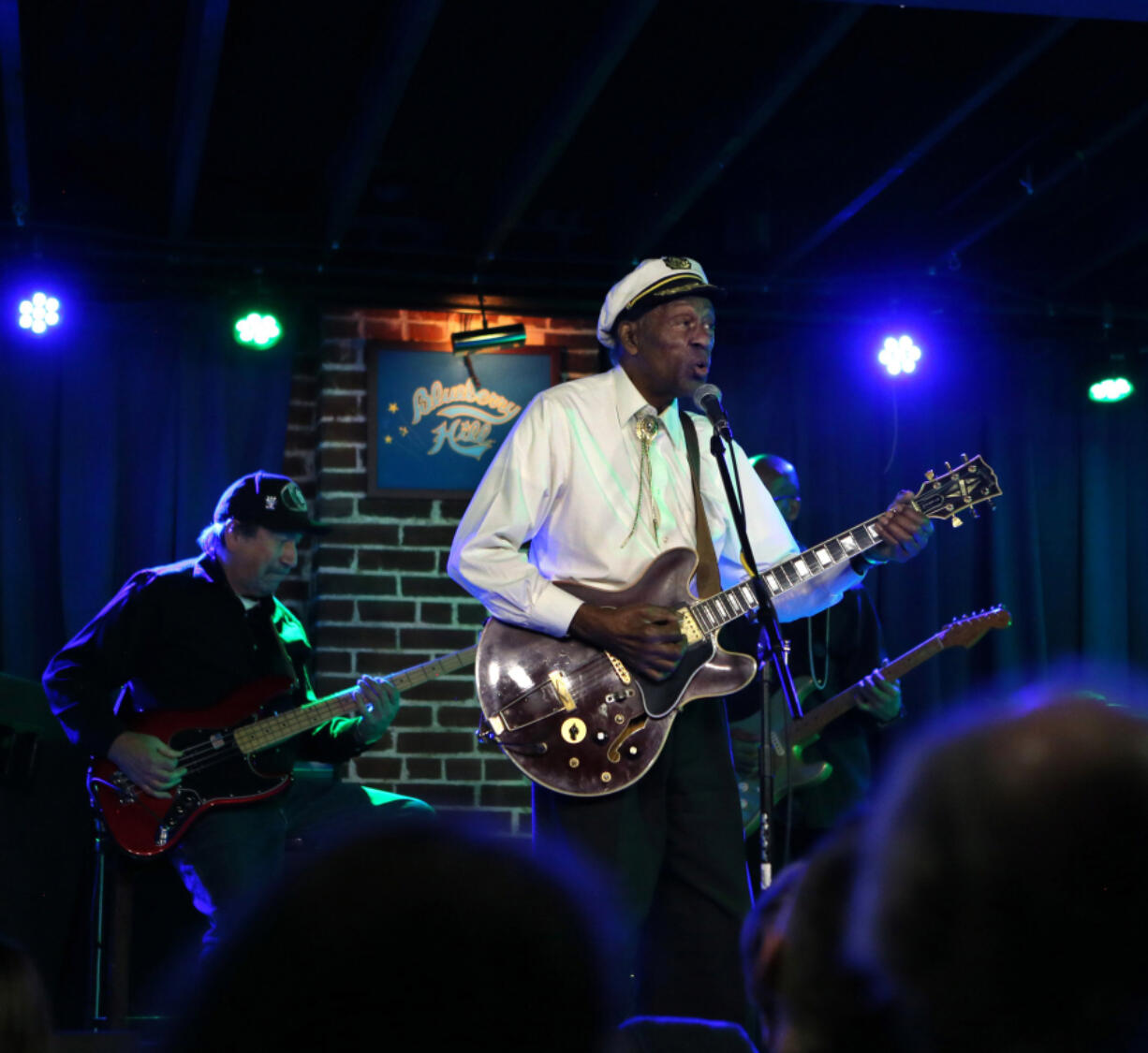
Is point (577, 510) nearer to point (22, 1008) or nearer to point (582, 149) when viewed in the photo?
point (582, 149)

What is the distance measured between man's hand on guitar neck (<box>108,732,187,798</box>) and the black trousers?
160 cm

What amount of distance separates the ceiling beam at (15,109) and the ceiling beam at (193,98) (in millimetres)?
499

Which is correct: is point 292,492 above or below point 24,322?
below

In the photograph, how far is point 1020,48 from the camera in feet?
13.6

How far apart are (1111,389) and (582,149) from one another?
3049mm

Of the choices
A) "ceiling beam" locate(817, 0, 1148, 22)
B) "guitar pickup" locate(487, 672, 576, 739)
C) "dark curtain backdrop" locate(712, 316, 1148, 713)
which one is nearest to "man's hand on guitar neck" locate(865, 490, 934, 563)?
"guitar pickup" locate(487, 672, 576, 739)

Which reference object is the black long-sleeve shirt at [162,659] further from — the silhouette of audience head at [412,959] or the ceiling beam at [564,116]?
the silhouette of audience head at [412,959]

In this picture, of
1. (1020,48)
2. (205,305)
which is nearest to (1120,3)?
(1020,48)

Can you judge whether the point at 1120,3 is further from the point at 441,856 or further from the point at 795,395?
the point at 441,856

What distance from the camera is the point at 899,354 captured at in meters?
6.16

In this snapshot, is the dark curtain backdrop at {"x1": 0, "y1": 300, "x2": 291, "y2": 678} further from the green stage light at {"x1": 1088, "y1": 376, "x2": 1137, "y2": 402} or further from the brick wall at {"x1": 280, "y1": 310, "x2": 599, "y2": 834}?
the green stage light at {"x1": 1088, "y1": 376, "x2": 1137, "y2": 402}

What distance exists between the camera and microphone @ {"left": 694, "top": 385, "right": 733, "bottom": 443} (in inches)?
125

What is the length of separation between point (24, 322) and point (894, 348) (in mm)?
3771

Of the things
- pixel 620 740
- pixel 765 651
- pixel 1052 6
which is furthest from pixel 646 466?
pixel 1052 6
